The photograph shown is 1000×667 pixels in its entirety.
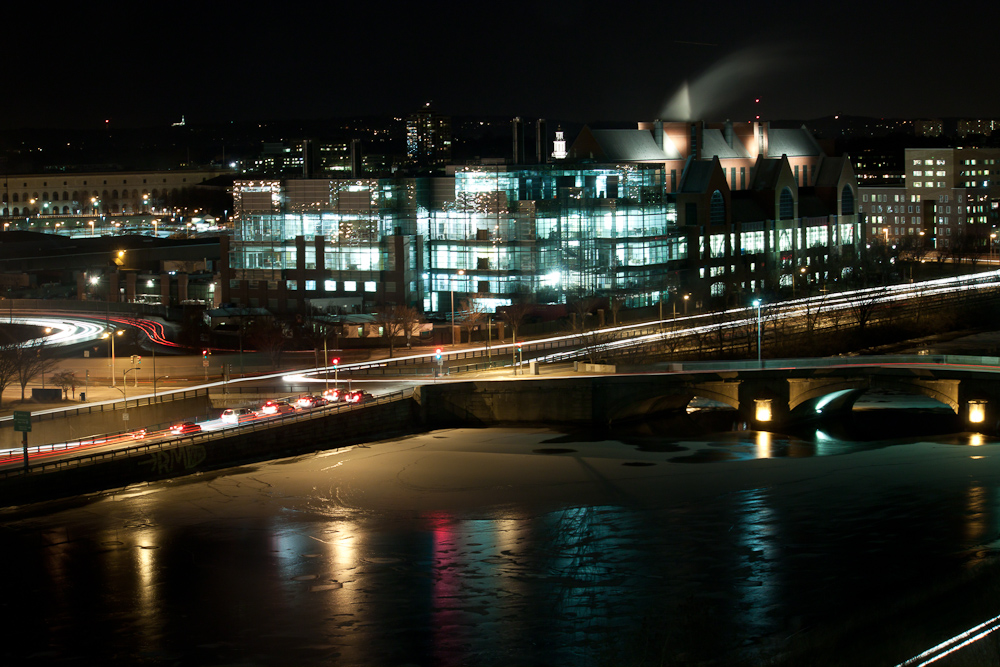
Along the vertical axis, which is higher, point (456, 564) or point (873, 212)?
point (873, 212)

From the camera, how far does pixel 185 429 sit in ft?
126

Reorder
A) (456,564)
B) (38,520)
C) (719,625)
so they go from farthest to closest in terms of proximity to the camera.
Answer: (38,520)
(456,564)
(719,625)

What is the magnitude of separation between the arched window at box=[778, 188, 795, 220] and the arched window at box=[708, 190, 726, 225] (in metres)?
7.22

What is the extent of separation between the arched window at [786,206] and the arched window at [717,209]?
7.22 metres

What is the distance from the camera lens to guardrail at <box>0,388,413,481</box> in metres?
33.4

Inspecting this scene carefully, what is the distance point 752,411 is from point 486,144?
455 feet

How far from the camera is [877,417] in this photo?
1762 inches

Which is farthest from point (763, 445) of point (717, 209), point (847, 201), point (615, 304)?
point (847, 201)

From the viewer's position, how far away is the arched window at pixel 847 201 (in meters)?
92.9

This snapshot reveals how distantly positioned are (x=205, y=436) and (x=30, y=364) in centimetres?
1144

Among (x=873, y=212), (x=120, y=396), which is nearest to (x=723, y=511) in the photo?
(x=120, y=396)

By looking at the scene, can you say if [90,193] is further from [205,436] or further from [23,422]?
[23,422]

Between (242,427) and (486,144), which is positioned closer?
(242,427)

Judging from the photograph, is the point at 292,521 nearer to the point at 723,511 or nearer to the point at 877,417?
the point at 723,511
